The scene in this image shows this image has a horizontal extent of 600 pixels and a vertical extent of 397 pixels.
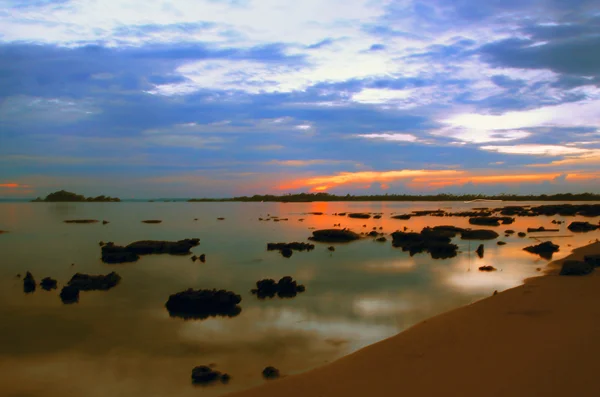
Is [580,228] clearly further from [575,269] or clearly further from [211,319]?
[211,319]

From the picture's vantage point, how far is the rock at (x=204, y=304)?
15.3 meters

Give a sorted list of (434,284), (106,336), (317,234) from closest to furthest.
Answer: (106,336) → (434,284) → (317,234)

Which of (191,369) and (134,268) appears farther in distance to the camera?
(134,268)

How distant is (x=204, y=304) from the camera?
1561cm

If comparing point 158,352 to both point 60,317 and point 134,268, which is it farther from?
point 134,268

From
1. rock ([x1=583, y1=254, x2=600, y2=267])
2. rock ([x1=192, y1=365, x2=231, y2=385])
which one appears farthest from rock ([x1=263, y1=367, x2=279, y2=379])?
rock ([x1=583, y1=254, x2=600, y2=267])

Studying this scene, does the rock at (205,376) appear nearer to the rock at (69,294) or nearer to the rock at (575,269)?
the rock at (69,294)

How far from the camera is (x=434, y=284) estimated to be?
64.2ft

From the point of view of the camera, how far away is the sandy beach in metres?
6.61

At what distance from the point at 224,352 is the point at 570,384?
780cm

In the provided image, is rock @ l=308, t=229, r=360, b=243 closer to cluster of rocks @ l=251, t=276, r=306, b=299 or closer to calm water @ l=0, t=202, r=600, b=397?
calm water @ l=0, t=202, r=600, b=397

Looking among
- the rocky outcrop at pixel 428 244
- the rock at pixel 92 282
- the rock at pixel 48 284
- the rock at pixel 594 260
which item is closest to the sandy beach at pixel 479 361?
the rock at pixel 594 260

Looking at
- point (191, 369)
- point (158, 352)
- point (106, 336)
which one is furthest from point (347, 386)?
point (106, 336)

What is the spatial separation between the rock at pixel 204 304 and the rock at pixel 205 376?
5505 mm
